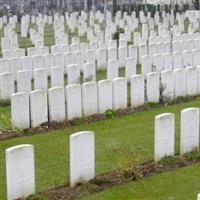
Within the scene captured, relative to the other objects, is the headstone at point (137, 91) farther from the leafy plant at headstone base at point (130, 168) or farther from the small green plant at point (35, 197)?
the small green plant at point (35, 197)

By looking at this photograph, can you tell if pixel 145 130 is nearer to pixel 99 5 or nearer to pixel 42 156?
pixel 42 156

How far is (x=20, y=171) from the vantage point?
6.83 meters

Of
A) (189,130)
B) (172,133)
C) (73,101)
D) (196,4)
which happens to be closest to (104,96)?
(73,101)

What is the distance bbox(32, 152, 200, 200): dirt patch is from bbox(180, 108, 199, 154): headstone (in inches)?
5.1

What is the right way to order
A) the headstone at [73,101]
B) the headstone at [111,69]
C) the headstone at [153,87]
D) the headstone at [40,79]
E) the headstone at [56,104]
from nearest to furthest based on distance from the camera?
the headstone at [56,104] < the headstone at [73,101] < the headstone at [153,87] < the headstone at [40,79] < the headstone at [111,69]

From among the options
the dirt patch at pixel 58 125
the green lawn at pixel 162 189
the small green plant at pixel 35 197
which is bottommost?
the green lawn at pixel 162 189

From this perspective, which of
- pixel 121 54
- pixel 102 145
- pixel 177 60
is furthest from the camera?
pixel 121 54

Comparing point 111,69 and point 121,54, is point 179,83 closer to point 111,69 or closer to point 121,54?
point 111,69

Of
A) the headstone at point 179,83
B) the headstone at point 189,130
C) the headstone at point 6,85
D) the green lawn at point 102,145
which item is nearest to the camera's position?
the green lawn at point 102,145

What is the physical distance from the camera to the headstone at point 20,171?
22.0ft

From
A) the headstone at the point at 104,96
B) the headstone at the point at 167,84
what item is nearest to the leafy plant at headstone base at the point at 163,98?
the headstone at the point at 167,84

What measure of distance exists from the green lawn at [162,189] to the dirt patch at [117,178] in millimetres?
126

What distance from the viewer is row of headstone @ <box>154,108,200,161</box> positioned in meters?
8.16

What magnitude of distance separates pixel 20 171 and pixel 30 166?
0.14 meters
